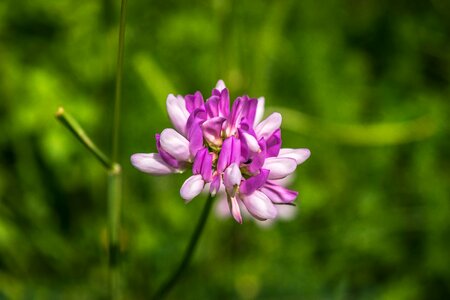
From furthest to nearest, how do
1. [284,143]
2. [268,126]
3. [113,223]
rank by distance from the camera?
[284,143], [113,223], [268,126]

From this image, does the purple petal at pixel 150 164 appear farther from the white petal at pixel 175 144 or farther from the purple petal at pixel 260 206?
the purple petal at pixel 260 206

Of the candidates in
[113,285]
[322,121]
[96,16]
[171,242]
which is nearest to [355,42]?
→ [322,121]

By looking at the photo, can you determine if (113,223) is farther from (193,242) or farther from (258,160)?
(258,160)

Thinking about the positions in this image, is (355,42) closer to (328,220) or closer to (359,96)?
(359,96)

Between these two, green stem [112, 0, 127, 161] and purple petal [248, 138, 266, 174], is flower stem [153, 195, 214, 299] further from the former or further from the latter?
green stem [112, 0, 127, 161]

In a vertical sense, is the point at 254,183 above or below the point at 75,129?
below

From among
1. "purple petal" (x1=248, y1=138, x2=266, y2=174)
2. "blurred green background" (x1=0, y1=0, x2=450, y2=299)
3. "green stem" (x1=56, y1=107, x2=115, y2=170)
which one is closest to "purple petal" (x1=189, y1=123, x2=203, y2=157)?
"purple petal" (x1=248, y1=138, x2=266, y2=174)

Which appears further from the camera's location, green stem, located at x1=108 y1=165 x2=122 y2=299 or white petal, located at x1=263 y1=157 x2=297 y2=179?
green stem, located at x1=108 y1=165 x2=122 y2=299

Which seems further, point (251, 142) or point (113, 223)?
point (113, 223)

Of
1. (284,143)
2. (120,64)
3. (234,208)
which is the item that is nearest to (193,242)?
(234,208)
